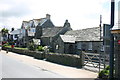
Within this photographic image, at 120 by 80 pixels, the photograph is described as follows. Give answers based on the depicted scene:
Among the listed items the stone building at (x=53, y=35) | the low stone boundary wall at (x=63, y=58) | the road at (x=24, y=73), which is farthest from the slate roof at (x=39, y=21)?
the road at (x=24, y=73)

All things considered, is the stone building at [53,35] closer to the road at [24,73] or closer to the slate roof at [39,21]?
the slate roof at [39,21]

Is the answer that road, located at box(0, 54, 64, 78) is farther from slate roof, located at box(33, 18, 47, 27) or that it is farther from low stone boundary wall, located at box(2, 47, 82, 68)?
slate roof, located at box(33, 18, 47, 27)

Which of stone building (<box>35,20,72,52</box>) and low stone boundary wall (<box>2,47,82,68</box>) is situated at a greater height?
stone building (<box>35,20,72,52</box>)

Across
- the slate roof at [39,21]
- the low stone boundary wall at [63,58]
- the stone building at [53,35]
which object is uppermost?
the slate roof at [39,21]

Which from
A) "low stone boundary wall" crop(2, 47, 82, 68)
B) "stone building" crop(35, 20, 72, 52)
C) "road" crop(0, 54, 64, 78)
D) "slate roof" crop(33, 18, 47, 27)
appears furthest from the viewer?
"slate roof" crop(33, 18, 47, 27)

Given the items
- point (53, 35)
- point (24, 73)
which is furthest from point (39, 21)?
point (24, 73)

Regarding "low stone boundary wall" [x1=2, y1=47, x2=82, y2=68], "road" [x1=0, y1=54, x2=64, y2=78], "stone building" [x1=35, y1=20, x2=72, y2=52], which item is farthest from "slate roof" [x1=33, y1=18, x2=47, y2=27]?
"road" [x1=0, y1=54, x2=64, y2=78]

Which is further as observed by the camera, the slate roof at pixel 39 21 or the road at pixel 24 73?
the slate roof at pixel 39 21

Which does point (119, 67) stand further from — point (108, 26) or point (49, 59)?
point (49, 59)

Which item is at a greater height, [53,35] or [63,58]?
[53,35]

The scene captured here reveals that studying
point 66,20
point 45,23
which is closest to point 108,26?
point 66,20

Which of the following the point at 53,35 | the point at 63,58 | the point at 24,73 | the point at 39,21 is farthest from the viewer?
the point at 39,21

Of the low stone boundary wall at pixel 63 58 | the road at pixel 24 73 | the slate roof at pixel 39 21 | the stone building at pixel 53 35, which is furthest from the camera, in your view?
the slate roof at pixel 39 21

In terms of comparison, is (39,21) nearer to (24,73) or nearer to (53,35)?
(53,35)
